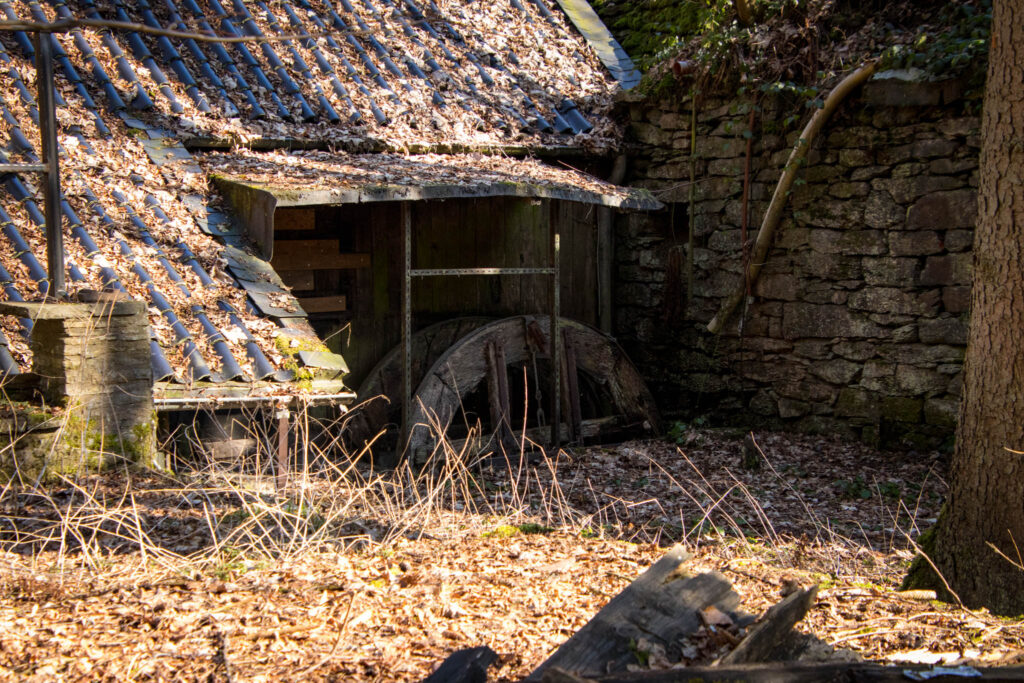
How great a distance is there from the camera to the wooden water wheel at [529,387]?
293 inches

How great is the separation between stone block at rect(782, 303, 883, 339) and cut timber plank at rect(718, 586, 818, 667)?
505 centimetres

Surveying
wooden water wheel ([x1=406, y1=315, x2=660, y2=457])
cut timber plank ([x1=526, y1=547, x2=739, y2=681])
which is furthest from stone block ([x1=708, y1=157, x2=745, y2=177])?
cut timber plank ([x1=526, y1=547, x2=739, y2=681])

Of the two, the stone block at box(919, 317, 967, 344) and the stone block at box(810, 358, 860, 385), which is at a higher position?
the stone block at box(919, 317, 967, 344)

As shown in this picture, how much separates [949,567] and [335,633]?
2587 mm

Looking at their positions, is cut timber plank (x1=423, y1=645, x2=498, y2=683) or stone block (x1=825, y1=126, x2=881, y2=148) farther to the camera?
stone block (x1=825, y1=126, x2=881, y2=148)

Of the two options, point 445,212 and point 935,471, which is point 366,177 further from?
point 935,471

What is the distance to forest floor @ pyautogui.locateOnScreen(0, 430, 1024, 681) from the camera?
2881 mm

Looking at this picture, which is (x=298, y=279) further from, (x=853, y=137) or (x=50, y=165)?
(x=853, y=137)

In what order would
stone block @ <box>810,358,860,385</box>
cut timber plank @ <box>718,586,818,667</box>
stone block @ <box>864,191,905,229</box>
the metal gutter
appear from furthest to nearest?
the metal gutter → stone block @ <box>810,358,860,385</box> → stone block @ <box>864,191,905,229</box> → cut timber plank @ <box>718,586,818,667</box>

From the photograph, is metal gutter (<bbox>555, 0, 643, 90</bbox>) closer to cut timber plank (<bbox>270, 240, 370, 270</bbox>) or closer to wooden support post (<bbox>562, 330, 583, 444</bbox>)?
wooden support post (<bbox>562, 330, 583, 444</bbox>)

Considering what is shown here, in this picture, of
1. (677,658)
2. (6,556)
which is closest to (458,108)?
(6,556)

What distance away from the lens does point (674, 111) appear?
8.40m

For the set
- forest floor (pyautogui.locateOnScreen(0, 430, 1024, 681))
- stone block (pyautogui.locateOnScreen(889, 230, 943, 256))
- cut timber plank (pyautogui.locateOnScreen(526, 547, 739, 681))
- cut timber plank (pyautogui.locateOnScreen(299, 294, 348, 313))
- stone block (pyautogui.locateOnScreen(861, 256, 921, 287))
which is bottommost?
forest floor (pyautogui.locateOnScreen(0, 430, 1024, 681))

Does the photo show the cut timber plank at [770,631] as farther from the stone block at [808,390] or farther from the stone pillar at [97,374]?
the stone block at [808,390]
